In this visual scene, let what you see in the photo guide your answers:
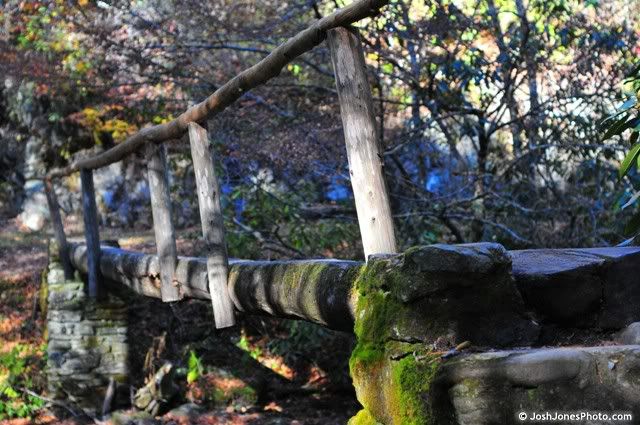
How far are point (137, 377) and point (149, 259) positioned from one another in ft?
11.9

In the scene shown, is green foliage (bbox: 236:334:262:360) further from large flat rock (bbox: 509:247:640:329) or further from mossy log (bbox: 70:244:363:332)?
large flat rock (bbox: 509:247:640:329)

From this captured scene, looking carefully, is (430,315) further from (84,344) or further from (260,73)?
(84,344)

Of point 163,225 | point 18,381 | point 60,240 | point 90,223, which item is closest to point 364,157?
point 163,225

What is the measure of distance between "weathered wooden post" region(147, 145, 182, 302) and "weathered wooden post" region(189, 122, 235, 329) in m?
0.88

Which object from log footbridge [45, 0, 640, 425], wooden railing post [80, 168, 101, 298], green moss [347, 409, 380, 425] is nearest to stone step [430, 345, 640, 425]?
log footbridge [45, 0, 640, 425]

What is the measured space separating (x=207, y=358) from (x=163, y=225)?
5.00 meters

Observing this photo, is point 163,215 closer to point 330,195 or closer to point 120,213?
point 330,195

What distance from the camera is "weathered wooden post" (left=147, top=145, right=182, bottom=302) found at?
5949 mm

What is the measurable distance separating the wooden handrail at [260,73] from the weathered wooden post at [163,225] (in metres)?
0.18

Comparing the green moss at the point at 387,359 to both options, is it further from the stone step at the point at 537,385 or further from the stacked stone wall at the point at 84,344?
the stacked stone wall at the point at 84,344

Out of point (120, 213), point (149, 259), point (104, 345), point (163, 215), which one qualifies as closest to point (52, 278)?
point (104, 345)

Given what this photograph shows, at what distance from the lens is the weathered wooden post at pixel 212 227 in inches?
198

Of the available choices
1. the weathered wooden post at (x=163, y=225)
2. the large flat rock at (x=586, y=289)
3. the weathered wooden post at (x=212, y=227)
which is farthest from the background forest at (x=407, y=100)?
the large flat rock at (x=586, y=289)

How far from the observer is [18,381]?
966cm
